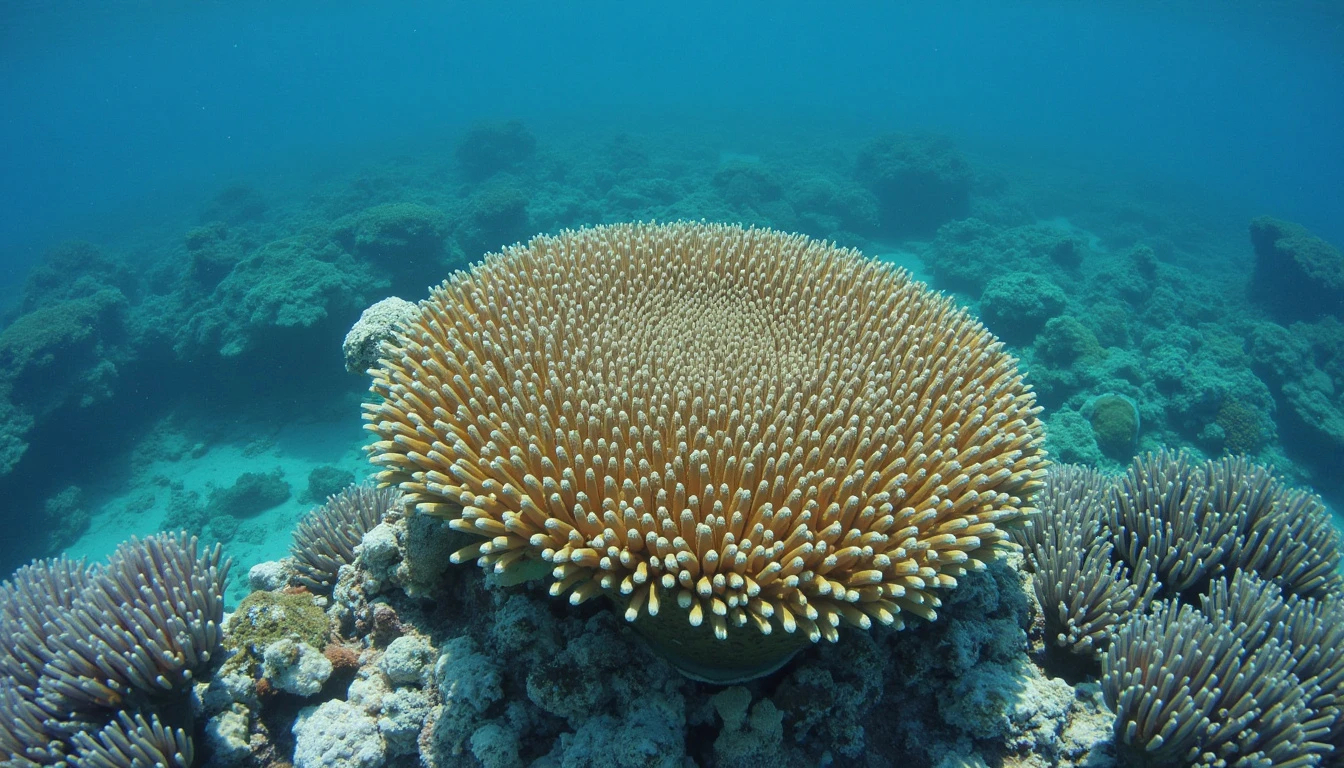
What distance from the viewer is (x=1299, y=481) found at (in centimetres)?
1664

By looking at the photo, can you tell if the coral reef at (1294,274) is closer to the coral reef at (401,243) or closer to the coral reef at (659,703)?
the coral reef at (659,703)

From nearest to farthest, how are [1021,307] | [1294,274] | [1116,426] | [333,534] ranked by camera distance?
[333,534]
[1116,426]
[1021,307]
[1294,274]

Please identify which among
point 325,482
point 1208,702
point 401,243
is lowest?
point 1208,702

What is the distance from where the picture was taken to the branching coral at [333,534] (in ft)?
14.8

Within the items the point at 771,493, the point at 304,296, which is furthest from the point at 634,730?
the point at 304,296

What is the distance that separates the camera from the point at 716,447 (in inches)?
109

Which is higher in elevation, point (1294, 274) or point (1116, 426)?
point (1294, 274)

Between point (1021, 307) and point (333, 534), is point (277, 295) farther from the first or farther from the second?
point (1021, 307)

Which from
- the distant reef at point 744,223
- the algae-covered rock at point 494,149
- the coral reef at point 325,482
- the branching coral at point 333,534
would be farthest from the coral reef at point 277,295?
the algae-covered rock at point 494,149

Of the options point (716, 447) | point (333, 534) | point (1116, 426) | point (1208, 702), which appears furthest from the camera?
point (1116, 426)

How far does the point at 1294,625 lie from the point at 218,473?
22090 mm

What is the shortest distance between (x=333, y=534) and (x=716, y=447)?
344 cm

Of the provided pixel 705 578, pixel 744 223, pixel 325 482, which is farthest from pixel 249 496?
pixel 744 223

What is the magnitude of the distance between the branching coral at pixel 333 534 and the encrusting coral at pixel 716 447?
1580mm
